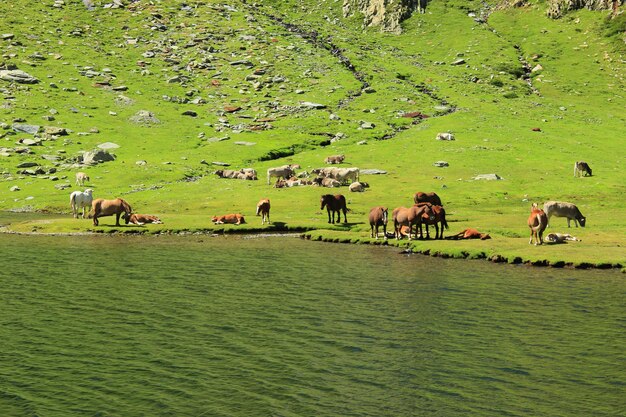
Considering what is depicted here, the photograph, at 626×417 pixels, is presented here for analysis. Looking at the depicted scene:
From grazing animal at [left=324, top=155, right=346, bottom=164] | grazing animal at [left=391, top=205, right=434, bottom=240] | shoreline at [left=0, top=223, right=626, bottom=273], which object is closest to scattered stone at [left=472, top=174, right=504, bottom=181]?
grazing animal at [left=324, top=155, right=346, bottom=164]

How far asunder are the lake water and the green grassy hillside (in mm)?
11649

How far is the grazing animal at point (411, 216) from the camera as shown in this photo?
50.6 m

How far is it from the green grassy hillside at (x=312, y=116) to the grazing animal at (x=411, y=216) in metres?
3.04

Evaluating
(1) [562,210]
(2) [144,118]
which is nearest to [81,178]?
(2) [144,118]

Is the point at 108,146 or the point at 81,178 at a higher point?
the point at 108,146

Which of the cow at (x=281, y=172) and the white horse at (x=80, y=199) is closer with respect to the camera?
the white horse at (x=80, y=199)

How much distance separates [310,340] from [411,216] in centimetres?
2835

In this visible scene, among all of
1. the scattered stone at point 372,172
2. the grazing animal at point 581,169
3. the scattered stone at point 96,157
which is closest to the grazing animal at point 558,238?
the grazing animal at point 581,169

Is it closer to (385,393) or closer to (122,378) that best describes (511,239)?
(385,393)

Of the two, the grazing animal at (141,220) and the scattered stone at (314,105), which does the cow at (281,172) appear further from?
the scattered stone at (314,105)

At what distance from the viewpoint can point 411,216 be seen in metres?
51.3

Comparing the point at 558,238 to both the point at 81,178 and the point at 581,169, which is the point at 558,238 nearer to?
the point at 581,169

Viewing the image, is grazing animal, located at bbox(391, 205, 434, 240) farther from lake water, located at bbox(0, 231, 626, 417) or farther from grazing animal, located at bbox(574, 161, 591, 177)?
grazing animal, located at bbox(574, 161, 591, 177)

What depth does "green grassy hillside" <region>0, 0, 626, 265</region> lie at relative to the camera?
73.3 m
